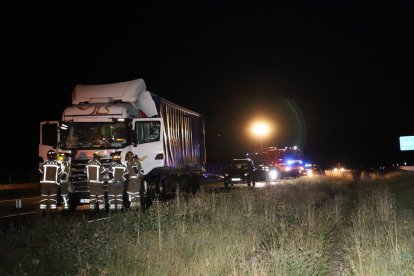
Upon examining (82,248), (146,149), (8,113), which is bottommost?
(82,248)

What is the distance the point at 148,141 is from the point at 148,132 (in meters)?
0.29

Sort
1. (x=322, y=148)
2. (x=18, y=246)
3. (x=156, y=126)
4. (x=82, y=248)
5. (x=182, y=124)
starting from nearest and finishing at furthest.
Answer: (x=82, y=248) → (x=18, y=246) → (x=156, y=126) → (x=182, y=124) → (x=322, y=148)

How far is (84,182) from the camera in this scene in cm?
1645

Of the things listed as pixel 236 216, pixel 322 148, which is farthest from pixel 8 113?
pixel 322 148

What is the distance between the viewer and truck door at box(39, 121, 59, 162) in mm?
16969

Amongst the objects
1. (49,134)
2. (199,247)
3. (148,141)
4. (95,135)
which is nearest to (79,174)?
(95,135)

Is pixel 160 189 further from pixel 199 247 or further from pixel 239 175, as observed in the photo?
pixel 239 175

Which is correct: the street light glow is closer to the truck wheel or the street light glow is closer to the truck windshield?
the truck wheel

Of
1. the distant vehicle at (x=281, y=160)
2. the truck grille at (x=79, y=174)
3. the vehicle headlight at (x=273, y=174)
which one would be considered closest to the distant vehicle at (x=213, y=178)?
the distant vehicle at (x=281, y=160)

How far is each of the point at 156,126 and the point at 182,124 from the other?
589 cm

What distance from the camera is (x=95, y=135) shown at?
A: 16.9m

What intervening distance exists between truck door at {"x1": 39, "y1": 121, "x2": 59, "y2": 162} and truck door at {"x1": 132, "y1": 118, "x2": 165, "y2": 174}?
2407 mm

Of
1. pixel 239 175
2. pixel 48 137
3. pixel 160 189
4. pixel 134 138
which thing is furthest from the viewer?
pixel 239 175

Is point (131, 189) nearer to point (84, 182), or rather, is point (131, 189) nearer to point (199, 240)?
point (84, 182)
